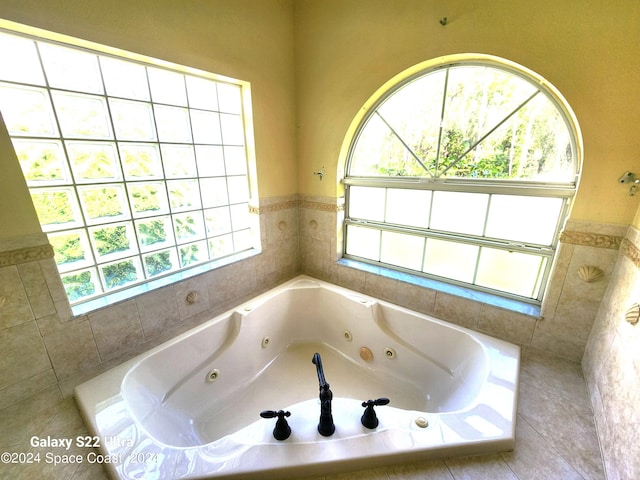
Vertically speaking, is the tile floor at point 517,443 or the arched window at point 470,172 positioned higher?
the arched window at point 470,172

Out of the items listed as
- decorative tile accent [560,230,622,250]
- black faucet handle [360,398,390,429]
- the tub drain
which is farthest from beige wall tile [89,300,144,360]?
decorative tile accent [560,230,622,250]

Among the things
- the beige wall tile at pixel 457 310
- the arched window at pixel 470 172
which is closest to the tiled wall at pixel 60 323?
the arched window at pixel 470 172

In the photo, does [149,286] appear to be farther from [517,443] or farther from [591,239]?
[591,239]

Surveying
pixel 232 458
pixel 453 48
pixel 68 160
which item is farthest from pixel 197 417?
pixel 453 48

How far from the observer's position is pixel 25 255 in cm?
113

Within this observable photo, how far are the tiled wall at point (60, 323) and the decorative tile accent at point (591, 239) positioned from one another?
2.12 m

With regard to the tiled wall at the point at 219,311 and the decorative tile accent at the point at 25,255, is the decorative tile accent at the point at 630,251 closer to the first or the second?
the tiled wall at the point at 219,311

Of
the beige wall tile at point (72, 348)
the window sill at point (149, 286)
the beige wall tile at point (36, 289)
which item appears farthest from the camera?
the window sill at point (149, 286)

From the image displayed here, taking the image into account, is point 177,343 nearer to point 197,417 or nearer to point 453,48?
point 197,417

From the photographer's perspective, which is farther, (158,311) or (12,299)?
(158,311)

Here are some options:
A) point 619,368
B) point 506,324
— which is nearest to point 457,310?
point 506,324

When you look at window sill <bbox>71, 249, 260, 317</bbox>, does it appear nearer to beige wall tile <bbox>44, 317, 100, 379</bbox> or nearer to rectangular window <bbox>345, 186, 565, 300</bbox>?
beige wall tile <bbox>44, 317, 100, 379</bbox>

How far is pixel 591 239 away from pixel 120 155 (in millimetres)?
2515

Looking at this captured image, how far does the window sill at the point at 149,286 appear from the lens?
1367mm
